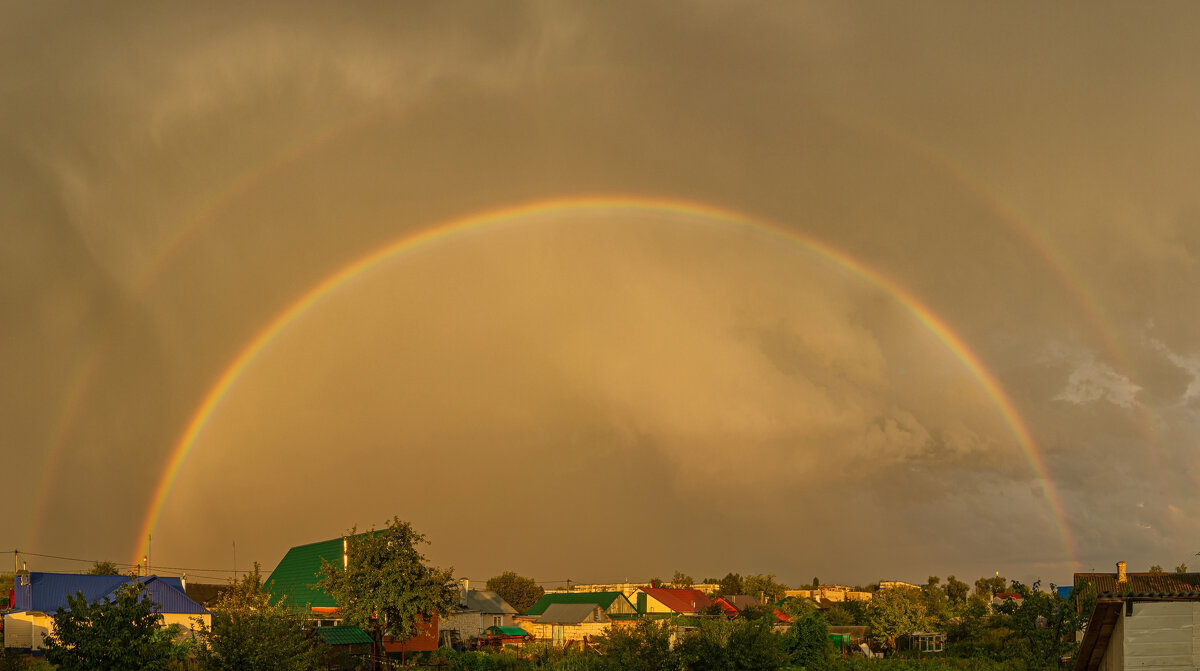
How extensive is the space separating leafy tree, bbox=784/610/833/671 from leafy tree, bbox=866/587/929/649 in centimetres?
2249

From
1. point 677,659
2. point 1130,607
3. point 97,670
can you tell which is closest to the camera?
point 1130,607

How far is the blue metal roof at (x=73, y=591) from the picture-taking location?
207 feet

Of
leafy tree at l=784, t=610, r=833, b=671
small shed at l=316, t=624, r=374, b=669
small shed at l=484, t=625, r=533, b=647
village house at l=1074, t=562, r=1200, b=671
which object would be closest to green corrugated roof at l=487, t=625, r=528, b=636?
small shed at l=484, t=625, r=533, b=647

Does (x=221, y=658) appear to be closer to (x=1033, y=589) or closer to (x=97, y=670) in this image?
(x=97, y=670)

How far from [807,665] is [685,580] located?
117 meters

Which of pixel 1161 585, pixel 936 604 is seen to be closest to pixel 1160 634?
pixel 1161 585

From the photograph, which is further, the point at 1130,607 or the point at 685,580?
the point at 685,580

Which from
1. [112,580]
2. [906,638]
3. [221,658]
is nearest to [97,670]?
[221,658]

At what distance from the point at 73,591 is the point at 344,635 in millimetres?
22529

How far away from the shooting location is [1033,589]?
5503cm

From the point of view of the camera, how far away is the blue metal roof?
63.0 meters

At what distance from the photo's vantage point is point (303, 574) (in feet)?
238

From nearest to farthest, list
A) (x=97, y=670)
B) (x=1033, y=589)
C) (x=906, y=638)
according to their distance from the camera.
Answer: (x=97, y=670) → (x=1033, y=589) → (x=906, y=638)

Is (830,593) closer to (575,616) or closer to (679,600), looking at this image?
(679,600)
